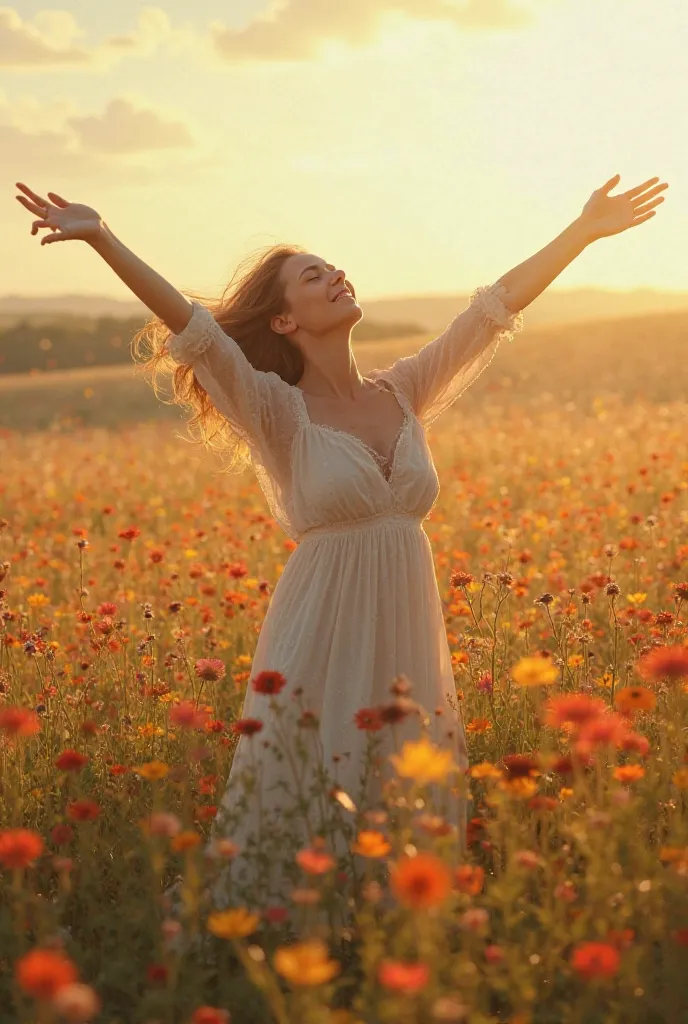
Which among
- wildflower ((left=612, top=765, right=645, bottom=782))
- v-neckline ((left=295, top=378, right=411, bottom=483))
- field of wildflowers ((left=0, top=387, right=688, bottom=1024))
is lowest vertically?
field of wildflowers ((left=0, top=387, right=688, bottom=1024))

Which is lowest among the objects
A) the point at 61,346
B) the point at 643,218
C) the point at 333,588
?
the point at 333,588

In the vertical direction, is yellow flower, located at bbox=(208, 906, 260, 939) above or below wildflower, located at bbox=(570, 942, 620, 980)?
above

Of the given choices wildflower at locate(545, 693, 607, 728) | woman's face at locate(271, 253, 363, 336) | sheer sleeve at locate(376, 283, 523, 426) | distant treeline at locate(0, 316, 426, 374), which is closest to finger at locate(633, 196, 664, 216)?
sheer sleeve at locate(376, 283, 523, 426)

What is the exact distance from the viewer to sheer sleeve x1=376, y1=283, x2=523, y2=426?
13.1 feet

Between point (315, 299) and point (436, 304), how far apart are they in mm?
147545

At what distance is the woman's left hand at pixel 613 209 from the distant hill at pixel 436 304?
122 metres

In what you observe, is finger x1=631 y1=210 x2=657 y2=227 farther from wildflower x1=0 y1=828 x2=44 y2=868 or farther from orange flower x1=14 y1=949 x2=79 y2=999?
orange flower x1=14 y1=949 x2=79 y2=999

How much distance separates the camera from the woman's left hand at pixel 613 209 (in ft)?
12.7

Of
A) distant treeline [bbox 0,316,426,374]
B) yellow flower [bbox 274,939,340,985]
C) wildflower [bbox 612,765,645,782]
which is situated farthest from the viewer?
distant treeline [bbox 0,316,426,374]

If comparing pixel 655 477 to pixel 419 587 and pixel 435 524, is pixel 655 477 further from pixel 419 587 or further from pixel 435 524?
pixel 419 587

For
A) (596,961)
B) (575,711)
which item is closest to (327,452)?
(575,711)

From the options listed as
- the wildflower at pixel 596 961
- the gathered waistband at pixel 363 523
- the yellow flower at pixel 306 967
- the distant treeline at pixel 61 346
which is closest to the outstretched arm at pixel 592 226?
the gathered waistband at pixel 363 523

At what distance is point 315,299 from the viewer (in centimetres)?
382

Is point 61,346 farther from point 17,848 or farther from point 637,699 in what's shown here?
point 17,848
